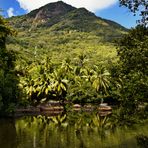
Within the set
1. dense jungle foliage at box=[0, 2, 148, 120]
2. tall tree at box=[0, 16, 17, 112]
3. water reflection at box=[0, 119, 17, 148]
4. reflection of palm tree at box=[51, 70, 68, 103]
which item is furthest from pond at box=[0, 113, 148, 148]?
reflection of palm tree at box=[51, 70, 68, 103]

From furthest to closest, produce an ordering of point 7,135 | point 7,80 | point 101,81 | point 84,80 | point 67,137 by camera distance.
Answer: point 84,80
point 101,81
point 7,80
point 7,135
point 67,137

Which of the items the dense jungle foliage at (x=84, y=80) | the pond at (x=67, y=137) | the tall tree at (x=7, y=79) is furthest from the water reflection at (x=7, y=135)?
the dense jungle foliage at (x=84, y=80)

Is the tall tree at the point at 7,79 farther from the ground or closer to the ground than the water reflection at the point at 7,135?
farther from the ground

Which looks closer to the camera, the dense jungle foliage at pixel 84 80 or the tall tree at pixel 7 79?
the dense jungle foliage at pixel 84 80

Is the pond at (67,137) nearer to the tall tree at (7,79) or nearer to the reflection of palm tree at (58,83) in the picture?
the tall tree at (7,79)

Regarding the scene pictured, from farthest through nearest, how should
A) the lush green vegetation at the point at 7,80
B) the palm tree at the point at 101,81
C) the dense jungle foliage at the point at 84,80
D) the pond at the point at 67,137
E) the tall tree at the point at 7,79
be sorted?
the palm tree at the point at 101,81, the lush green vegetation at the point at 7,80, the tall tree at the point at 7,79, the pond at the point at 67,137, the dense jungle foliage at the point at 84,80

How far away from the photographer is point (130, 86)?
15312mm

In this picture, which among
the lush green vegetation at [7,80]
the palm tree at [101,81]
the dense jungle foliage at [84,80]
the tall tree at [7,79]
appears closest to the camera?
the dense jungle foliage at [84,80]

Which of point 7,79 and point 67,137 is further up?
point 7,79

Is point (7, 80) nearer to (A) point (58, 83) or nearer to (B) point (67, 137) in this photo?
(B) point (67, 137)

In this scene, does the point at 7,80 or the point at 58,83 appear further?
the point at 58,83

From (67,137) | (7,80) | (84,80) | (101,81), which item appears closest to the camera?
(67,137)

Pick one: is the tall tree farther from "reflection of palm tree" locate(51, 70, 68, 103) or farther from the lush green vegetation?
"reflection of palm tree" locate(51, 70, 68, 103)

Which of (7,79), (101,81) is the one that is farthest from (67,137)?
(101,81)
